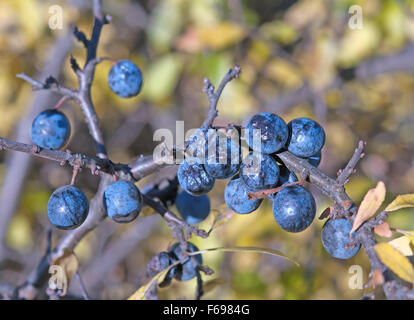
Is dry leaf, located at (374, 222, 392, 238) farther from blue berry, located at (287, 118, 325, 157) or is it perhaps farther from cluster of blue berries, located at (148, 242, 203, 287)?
Result: cluster of blue berries, located at (148, 242, 203, 287)

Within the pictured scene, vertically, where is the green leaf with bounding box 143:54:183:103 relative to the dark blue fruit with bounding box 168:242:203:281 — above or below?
above

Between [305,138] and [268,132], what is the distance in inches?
4.7

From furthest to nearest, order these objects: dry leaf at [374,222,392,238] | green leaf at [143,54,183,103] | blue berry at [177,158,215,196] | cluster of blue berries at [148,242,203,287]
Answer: green leaf at [143,54,183,103], cluster of blue berries at [148,242,203,287], blue berry at [177,158,215,196], dry leaf at [374,222,392,238]

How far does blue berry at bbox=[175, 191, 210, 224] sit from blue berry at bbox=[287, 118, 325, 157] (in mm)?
498

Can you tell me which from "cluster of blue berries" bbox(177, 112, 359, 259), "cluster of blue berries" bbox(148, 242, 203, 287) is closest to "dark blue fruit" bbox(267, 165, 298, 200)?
"cluster of blue berries" bbox(177, 112, 359, 259)

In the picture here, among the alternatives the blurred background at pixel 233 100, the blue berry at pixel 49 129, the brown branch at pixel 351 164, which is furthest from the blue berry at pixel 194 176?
the blurred background at pixel 233 100

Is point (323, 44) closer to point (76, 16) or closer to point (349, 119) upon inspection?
point (349, 119)

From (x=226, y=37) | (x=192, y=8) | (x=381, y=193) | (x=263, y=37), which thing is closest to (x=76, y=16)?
(x=192, y=8)

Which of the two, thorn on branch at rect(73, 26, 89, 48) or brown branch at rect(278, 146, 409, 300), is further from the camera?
thorn on branch at rect(73, 26, 89, 48)

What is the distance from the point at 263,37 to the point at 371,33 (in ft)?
2.43

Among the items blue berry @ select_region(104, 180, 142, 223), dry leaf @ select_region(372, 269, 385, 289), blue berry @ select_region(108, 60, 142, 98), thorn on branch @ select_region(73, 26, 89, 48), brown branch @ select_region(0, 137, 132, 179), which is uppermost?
thorn on branch @ select_region(73, 26, 89, 48)

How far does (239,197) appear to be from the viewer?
3.90 feet

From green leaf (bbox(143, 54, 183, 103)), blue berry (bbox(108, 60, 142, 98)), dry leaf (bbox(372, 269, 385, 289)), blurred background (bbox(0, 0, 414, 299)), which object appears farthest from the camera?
green leaf (bbox(143, 54, 183, 103))

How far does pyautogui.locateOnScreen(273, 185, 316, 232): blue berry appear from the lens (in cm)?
109
